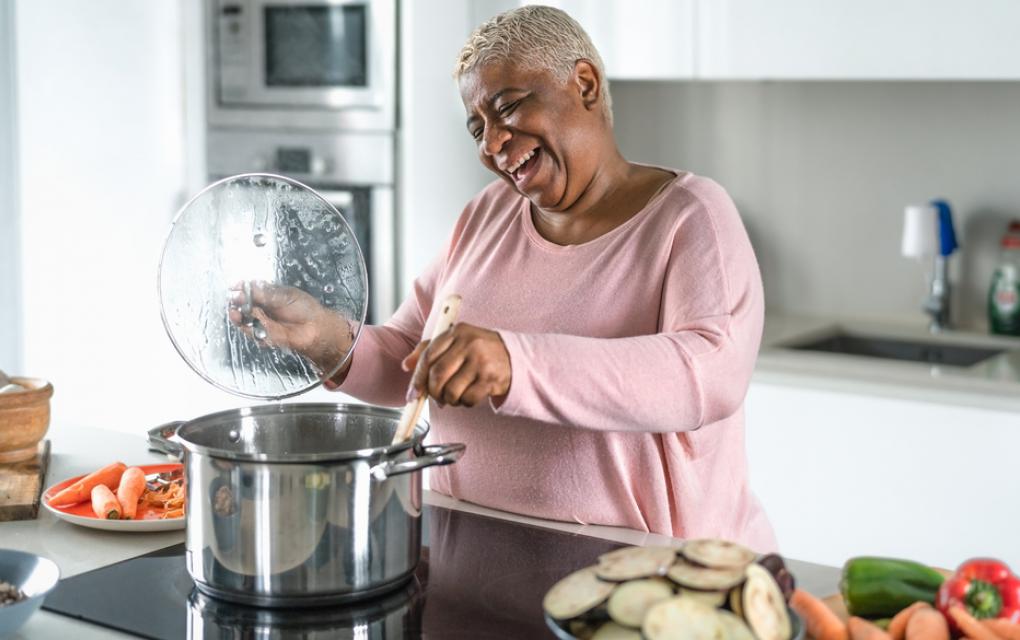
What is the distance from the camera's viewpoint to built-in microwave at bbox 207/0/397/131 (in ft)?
9.58

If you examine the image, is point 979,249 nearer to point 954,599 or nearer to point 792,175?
point 792,175

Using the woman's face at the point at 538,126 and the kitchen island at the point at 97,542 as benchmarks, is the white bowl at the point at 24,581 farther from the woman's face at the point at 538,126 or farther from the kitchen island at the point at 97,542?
the woman's face at the point at 538,126

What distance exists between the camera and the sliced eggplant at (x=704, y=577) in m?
0.94

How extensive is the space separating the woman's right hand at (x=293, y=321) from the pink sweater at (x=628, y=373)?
0.20 meters

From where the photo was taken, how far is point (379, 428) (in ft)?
4.44

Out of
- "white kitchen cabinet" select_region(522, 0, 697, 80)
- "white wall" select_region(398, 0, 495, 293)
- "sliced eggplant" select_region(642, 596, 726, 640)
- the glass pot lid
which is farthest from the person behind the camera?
"white wall" select_region(398, 0, 495, 293)

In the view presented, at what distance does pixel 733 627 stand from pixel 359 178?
221 centimetres

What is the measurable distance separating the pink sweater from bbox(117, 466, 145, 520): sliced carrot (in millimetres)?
302

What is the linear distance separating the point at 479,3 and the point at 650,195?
141cm

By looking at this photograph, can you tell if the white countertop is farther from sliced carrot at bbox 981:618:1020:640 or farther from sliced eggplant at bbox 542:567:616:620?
sliced eggplant at bbox 542:567:616:620

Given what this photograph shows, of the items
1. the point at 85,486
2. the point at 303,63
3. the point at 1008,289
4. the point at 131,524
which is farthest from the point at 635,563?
the point at 303,63

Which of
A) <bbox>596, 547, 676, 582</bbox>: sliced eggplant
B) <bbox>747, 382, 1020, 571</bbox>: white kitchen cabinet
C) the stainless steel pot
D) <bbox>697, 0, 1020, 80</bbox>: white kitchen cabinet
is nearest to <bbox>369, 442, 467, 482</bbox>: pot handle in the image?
the stainless steel pot

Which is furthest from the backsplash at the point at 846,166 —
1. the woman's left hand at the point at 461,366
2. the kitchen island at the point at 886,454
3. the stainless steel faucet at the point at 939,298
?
the woman's left hand at the point at 461,366

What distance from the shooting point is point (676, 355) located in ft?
4.46
